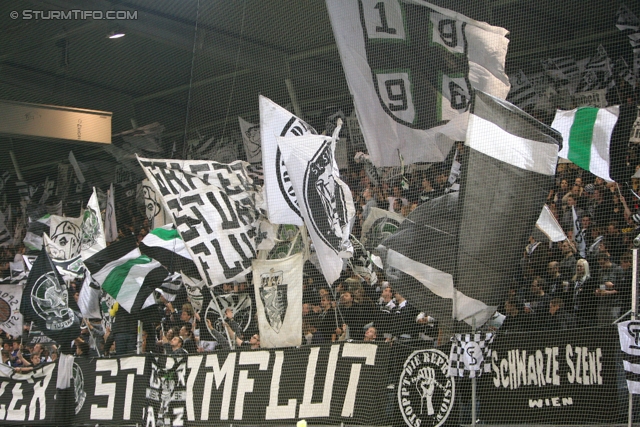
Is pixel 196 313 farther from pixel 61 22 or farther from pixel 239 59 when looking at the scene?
pixel 61 22

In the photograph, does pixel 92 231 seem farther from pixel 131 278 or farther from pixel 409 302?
pixel 409 302

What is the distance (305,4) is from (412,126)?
2.80 m

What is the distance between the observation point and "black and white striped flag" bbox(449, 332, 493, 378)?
6840mm

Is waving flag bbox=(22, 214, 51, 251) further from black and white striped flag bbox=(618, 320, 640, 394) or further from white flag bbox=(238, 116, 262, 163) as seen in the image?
black and white striped flag bbox=(618, 320, 640, 394)

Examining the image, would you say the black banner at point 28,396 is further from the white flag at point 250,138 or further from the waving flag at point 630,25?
the waving flag at point 630,25

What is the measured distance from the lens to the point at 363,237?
9.12 meters

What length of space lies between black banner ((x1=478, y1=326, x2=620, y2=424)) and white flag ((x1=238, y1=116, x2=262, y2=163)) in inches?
196

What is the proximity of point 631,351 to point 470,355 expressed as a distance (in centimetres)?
125

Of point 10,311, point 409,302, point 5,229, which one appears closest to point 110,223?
point 10,311

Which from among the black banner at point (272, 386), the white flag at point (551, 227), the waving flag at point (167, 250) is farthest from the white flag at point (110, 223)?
the white flag at point (551, 227)

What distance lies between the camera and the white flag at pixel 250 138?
10.8 metres

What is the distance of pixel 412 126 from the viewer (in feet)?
26.0

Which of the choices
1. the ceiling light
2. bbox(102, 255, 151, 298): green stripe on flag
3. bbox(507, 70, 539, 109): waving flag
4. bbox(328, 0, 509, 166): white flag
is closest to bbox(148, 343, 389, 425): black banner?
bbox(102, 255, 151, 298): green stripe on flag

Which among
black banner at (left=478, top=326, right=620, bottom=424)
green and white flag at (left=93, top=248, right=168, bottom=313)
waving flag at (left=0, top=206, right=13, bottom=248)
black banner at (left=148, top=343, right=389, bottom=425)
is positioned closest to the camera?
black banner at (left=478, top=326, right=620, bottom=424)
